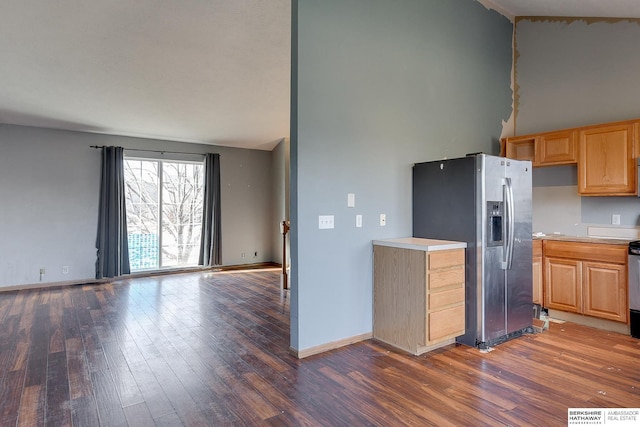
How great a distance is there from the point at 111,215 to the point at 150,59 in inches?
128

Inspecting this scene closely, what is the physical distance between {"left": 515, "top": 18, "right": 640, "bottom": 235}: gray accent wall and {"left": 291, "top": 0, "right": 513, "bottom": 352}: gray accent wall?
1.22 metres

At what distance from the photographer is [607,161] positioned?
3.76 meters

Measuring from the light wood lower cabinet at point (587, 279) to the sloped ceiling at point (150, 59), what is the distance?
2564 mm

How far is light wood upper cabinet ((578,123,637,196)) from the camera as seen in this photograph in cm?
362

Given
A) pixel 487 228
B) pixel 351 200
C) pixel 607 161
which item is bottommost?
pixel 487 228

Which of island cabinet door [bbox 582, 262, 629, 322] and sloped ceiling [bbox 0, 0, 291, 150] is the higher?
sloped ceiling [bbox 0, 0, 291, 150]

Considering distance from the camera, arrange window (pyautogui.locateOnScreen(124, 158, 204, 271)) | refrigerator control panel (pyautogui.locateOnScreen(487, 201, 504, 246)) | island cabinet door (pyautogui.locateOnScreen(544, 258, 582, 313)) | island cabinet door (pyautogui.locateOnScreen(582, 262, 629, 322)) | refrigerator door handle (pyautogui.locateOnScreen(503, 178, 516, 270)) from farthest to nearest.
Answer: window (pyautogui.locateOnScreen(124, 158, 204, 271)), island cabinet door (pyautogui.locateOnScreen(544, 258, 582, 313)), island cabinet door (pyautogui.locateOnScreen(582, 262, 629, 322)), refrigerator door handle (pyautogui.locateOnScreen(503, 178, 516, 270)), refrigerator control panel (pyautogui.locateOnScreen(487, 201, 504, 246))

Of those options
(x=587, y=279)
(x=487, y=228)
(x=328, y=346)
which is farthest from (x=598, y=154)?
(x=328, y=346)

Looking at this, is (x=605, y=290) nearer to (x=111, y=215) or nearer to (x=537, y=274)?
(x=537, y=274)

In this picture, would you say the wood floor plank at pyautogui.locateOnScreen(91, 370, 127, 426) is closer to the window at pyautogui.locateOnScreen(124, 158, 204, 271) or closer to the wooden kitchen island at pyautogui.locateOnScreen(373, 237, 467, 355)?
the wooden kitchen island at pyautogui.locateOnScreen(373, 237, 467, 355)

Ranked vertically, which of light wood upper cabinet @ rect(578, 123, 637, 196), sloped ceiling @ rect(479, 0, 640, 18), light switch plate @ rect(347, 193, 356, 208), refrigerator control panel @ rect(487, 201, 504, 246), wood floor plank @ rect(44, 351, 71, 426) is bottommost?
wood floor plank @ rect(44, 351, 71, 426)

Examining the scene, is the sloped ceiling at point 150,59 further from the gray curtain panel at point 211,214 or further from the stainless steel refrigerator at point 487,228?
the stainless steel refrigerator at point 487,228

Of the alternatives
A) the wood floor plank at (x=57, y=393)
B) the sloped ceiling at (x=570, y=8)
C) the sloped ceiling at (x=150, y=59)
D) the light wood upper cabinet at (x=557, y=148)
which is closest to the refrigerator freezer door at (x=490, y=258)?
the light wood upper cabinet at (x=557, y=148)

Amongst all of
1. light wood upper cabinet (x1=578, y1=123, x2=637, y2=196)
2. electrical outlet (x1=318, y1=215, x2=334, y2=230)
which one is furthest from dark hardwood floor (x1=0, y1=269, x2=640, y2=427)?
light wood upper cabinet (x1=578, y1=123, x2=637, y2=196)
